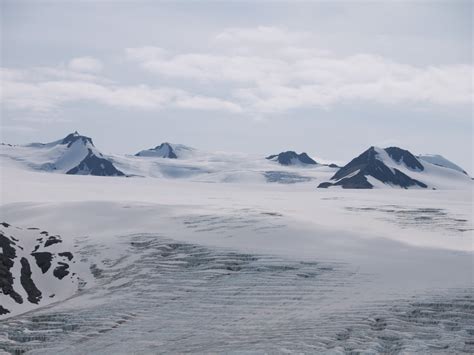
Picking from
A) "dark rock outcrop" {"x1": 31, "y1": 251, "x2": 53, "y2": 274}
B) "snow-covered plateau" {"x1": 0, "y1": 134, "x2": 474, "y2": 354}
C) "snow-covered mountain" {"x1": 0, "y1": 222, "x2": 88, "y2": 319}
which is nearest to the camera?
"snow-covered plateau" {"x1": 0, "y1": 134, "x2": 474, "y2": 354}

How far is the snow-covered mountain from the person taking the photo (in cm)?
4450

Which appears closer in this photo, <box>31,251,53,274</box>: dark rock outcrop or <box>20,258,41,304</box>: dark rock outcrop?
<box>20,258,41,304</box>: dark rock outcrop

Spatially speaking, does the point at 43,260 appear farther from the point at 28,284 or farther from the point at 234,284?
the point at 234,284

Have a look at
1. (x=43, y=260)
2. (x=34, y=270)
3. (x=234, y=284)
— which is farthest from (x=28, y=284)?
(x=234, y=284)

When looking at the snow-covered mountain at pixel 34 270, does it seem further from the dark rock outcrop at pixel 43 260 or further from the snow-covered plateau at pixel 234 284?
the snow-covered plateau at pixel 234 284

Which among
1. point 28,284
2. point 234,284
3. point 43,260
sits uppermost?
point 43,260

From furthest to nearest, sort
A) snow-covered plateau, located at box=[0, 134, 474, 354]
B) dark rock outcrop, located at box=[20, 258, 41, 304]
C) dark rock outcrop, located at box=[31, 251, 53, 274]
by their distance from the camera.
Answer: dark rock outcrop, located at box=[31, 251, 53, 274], dark rock outcrop, located at box=[20, 258, 41, 304], snow-covered plateau, located at box=[0, 134, 474, 354]

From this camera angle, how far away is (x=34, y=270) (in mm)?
51344

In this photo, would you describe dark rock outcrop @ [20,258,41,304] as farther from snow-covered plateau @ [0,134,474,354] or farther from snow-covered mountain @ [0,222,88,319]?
snow-covered plateau @ [0,134,474,354]

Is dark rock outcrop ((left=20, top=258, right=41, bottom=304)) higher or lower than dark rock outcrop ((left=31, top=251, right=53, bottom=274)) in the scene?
lower

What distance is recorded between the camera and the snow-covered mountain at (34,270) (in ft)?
146

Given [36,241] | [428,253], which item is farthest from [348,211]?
[36,241]

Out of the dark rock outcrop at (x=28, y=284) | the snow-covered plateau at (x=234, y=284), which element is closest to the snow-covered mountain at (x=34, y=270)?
the dark rock outcrop at (x=28, y=284)

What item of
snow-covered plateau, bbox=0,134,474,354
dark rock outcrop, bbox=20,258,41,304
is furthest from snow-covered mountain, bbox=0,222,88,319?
snow-covered plateau, bbox=0,134,474,354
